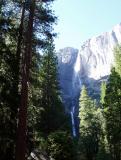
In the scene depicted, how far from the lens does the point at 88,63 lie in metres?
179

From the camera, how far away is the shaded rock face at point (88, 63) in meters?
166

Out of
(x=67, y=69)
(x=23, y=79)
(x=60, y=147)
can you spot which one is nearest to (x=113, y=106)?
(x=60, y=147)

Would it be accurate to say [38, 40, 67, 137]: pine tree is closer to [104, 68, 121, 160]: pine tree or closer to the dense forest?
[104, 68, 121, 160]: pine tree

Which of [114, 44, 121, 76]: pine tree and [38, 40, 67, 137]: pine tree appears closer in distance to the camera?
[114, 44, 121, 76]: pine tree

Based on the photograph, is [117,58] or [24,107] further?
[117,58]

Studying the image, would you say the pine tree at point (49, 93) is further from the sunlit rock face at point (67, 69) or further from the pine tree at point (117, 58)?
the sunlit rock face at point (67, 69)

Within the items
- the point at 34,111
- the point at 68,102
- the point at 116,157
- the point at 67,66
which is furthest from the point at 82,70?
the point at 34,111

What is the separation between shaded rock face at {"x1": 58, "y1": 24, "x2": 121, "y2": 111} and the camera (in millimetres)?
165750

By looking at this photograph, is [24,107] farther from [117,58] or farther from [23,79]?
[117,58]

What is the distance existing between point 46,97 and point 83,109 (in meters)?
17.4

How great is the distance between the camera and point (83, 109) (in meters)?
64.1

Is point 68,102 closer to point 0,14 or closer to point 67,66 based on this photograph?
point 67,66

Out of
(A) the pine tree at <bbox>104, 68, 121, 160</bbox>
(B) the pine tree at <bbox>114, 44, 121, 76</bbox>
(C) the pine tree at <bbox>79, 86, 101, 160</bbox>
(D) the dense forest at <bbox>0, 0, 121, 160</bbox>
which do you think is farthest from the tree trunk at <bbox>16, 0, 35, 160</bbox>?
(C) the pine tree at <bbox>79, 86, 101, 160</bbox>

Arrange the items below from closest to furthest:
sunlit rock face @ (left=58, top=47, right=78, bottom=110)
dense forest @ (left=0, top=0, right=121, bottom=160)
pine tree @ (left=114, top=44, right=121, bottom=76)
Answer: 1. dense forest @ (left=0, top=0, right=121, bottom=160)
2. pine tree @ (left=114, top=44, right=121, bottom=76)
3. sunlit rock face @ (left=58, top=47, right=78, bottom=110)
